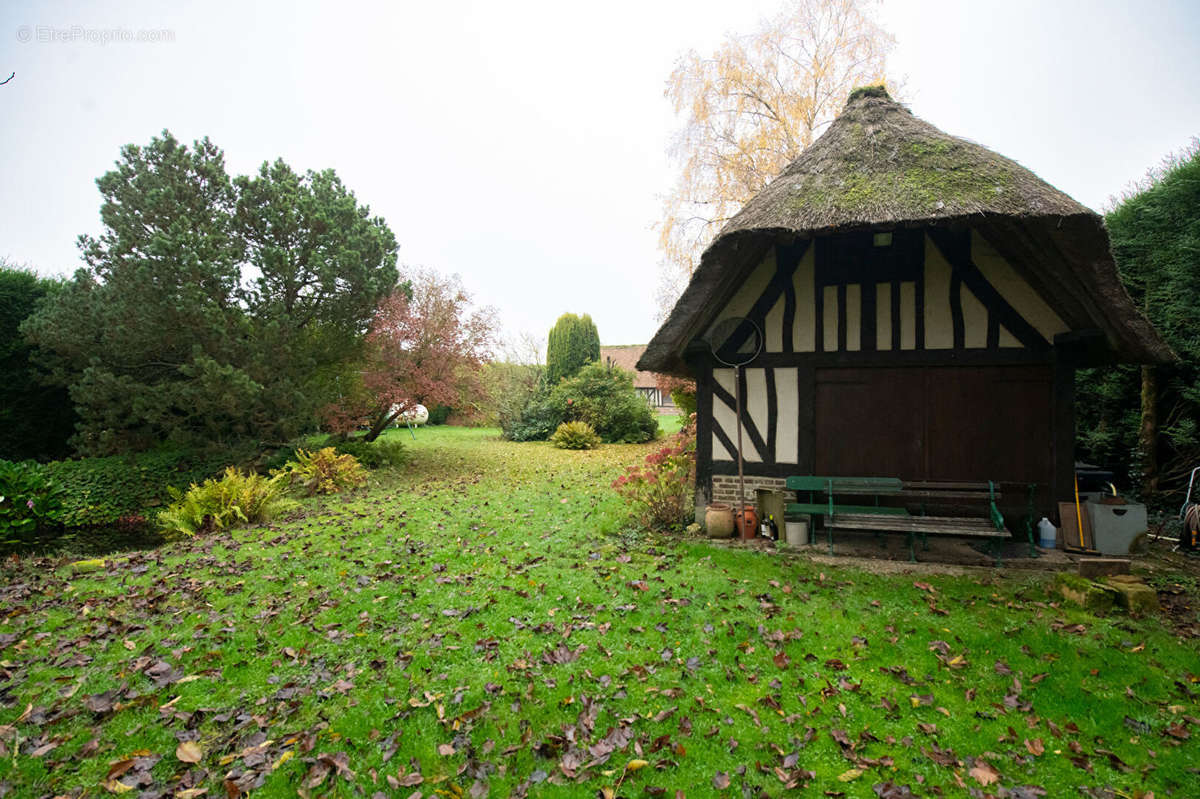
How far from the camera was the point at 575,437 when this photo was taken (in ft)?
54.8

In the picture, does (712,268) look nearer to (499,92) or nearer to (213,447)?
(213,447)

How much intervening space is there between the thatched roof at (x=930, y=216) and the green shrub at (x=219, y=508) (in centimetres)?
628

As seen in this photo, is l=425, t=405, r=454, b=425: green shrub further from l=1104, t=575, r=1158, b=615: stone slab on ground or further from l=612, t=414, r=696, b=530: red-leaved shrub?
l=1104, t=575, r=1158, b=615: stone slab on ground

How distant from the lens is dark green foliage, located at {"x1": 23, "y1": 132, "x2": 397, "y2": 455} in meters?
8.79

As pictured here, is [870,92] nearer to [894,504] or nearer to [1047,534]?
[894,504]

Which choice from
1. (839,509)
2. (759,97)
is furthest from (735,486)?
(759,97)

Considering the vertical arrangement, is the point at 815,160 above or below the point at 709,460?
above

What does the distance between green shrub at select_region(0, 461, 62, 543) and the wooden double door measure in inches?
396

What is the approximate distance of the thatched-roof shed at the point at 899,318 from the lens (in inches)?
200

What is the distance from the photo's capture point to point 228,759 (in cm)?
260

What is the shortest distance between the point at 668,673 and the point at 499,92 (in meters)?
18.8

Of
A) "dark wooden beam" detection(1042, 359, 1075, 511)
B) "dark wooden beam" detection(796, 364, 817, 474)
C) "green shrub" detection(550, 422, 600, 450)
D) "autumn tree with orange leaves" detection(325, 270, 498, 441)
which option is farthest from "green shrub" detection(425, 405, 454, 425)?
"dark wooden beam" detection(1042, 359, 1075, 511)

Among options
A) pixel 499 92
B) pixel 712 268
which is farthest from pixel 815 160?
pixel 499 92

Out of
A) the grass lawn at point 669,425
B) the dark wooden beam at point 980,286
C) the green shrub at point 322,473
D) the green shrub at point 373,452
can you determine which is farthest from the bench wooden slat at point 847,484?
the grass lawn at point 669,425
